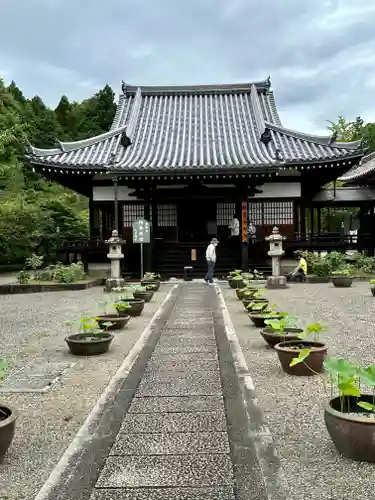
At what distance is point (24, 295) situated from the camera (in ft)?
52.3

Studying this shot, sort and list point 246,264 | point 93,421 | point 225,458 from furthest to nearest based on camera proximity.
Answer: point 246,264 → point 93,421 → point 225,458

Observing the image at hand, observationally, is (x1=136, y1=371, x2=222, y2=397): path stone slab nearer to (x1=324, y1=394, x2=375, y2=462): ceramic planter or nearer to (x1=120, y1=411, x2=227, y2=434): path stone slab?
(x1=120, y1=411, x2=227, y2=434): path stone slab

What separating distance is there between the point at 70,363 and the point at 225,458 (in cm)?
359

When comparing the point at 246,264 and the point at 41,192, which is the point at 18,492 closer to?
the point at 246,264

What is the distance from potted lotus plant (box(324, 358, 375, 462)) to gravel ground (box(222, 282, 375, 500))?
10cm

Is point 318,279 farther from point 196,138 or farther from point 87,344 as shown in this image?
point 87,344

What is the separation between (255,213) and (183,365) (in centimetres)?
1599

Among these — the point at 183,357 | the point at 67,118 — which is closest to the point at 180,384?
the point at 183,357

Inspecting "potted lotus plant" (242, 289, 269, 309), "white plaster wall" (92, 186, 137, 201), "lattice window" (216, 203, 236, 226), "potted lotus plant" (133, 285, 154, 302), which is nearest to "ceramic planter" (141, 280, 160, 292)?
"potted lotus plant" (133, 285, 154, 302)

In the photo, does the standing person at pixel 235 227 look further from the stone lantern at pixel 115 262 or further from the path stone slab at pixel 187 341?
the path stone slab at pixel 187 341

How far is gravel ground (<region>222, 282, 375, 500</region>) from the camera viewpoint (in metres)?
3.22

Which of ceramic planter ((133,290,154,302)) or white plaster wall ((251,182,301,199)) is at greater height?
white plaster wall ((251,182,301,199))

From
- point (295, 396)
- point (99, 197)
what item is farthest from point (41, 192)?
point (295, 396)

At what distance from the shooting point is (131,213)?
21969 millimetres
